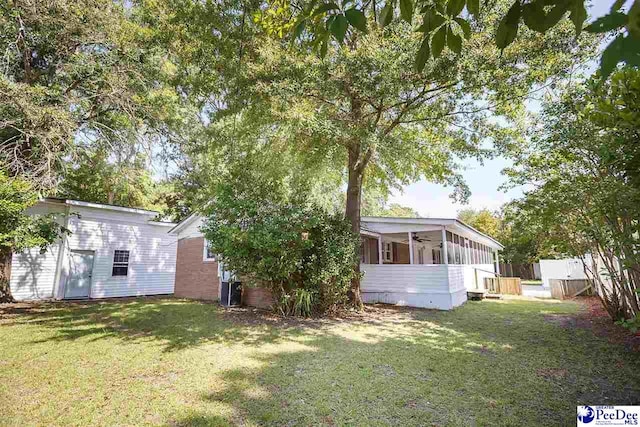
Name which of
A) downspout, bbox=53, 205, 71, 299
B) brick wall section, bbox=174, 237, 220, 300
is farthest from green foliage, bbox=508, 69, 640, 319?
downspout, bbox=53, 205, 71, 299

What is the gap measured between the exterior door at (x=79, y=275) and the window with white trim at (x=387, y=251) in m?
13.5

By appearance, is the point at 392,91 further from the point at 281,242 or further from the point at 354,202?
the point at 281,242

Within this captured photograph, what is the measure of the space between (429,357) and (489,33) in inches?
272

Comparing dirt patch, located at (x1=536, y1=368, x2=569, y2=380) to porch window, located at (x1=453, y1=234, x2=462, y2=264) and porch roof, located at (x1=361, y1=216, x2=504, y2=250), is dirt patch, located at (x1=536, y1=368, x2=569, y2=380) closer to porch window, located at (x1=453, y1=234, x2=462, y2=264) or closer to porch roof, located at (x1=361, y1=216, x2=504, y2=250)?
porch roof, located at (x1=361, y1=216, x2=504, y2=250)

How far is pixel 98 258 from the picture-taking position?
1445cm

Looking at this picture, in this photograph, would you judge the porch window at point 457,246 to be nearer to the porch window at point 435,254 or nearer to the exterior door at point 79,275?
the porch window at point 435,254

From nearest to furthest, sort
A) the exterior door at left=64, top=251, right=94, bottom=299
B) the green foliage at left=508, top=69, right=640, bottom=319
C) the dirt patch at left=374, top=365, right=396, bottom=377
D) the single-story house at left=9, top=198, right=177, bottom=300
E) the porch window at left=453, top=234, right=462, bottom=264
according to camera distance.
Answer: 1. the green foliage at left=508, top=69, right=640, bottom=319
2. the dirt patch at left=374, top=365, right=396, bottom=377
3. the single-story house at left=9, top=198, right=177, bottom=300
4. the exterior door at left=64, top=251, right=94, bottom=299
5. the porch window at left=453, top=234, right=462, bottom=264

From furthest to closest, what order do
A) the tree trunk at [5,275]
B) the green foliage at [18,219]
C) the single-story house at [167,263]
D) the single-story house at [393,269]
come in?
the single-story house at [167,263]
the single-story house at [393,269]
the tree trunk at [5,275]
the green foliage at [18,219]

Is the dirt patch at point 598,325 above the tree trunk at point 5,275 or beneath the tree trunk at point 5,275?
beneath

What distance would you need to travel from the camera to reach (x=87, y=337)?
22.6 feet

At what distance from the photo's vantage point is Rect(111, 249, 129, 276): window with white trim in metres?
15.0

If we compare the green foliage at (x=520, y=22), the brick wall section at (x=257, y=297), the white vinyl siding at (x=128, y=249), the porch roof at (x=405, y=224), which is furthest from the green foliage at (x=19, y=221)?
the porch roof at (x=405, y=224)

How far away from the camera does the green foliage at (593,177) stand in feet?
9.29

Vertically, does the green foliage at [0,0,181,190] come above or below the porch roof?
above
